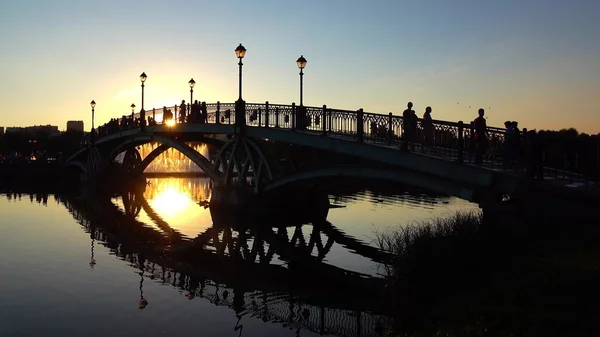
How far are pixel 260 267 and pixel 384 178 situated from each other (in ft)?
20.6

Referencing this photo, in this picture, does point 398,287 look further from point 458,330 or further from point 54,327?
point 54,327

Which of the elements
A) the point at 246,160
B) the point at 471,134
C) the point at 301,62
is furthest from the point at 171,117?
the point at 471,134

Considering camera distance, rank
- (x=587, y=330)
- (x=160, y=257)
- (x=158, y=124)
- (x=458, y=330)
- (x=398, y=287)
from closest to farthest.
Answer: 1. (x=587, y=330)
2. (x=458, y=330)
3. (x=398, y=287)
4. (x=160, y=257)
5. (x=158, y=124)

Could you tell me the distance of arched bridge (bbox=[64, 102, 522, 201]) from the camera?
16.5 meters

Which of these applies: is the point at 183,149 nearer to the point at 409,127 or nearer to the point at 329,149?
the point at 329,149

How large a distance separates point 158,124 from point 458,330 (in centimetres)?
3509

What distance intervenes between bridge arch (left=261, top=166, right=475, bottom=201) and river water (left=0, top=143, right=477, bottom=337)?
2550 mm

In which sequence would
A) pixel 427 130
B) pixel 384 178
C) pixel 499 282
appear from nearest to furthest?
pixel 499 282 < pixel 427 130 < pixel 384 178

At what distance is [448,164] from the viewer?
1686cm

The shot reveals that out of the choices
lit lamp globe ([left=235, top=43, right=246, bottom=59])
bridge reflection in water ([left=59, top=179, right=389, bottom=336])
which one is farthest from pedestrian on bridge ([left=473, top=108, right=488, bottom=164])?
lit lamp globe ([left=235, top=43, right=246, bottom=59])

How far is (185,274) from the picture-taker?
57.6ft

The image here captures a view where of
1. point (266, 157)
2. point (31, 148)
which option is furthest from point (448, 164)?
point (31, 148)

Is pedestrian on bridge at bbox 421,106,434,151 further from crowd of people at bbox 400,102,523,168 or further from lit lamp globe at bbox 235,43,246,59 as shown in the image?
lit lamp globe at bbox 235,43,246,59

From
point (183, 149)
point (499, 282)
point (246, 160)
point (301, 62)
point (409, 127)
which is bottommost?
point (499, 282)
